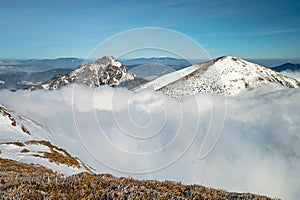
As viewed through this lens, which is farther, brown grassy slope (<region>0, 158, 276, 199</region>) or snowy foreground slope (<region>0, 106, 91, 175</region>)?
snowy foreground slope (<region>0, 106, 91, 175</region>)

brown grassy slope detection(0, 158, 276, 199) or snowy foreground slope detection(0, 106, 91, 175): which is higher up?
brown grassy slope detection(0, 158, 276, 199)

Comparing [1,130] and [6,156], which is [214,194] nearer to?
[6,156]

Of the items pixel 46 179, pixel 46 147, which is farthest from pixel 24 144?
pixel 46 179

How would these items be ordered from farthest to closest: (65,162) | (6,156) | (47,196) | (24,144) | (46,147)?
(46,147)
(24,144)
(65,162)
(6,156)
(47,196)

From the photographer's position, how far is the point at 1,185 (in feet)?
34.1

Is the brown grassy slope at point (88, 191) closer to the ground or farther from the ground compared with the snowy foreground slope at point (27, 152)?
farther from the ground

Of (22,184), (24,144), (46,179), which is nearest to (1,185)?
(22,184)

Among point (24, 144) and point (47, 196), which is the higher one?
point (47, 196)

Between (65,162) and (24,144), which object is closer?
(65,162)

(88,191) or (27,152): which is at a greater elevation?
(88,191)

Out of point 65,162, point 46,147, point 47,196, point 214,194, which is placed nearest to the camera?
point 47,196

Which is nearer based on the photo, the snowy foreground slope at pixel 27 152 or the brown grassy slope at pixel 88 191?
the brown grassy slope at pixel 88 191

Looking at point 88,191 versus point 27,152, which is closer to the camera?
point 88,191

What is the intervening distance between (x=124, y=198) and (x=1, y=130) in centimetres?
3682
